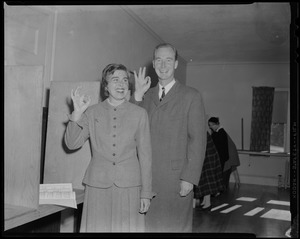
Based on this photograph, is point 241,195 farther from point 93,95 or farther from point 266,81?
point 93,95

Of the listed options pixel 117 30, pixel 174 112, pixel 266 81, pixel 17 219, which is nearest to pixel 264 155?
pixel 266 81

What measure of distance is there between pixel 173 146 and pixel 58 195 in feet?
1.58

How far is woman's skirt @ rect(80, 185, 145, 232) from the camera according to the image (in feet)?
3.98

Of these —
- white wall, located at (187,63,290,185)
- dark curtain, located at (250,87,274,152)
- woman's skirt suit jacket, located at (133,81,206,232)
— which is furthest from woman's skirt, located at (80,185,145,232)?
dark curtain, located at (250,87,274,152)

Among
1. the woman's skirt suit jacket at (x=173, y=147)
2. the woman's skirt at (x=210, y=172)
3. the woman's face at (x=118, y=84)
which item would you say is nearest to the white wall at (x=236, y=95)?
the woman's skirt at (x=210, y=172)

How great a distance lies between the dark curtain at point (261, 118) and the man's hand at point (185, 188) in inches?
171

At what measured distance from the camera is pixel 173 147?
135 cm

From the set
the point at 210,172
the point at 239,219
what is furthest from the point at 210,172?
the point at 239,219

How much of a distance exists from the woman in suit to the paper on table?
8cm

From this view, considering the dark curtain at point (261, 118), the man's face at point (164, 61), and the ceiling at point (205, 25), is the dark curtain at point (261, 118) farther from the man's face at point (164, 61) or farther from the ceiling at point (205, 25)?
the man's face at point (164, 61)

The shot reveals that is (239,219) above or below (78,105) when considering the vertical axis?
below

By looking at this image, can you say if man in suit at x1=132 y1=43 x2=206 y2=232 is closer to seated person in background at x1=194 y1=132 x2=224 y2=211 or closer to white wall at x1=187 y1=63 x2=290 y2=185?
seated person in background at x1=194 y1=132 x2=224 y2=211

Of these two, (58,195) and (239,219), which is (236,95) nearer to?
(239,219)
